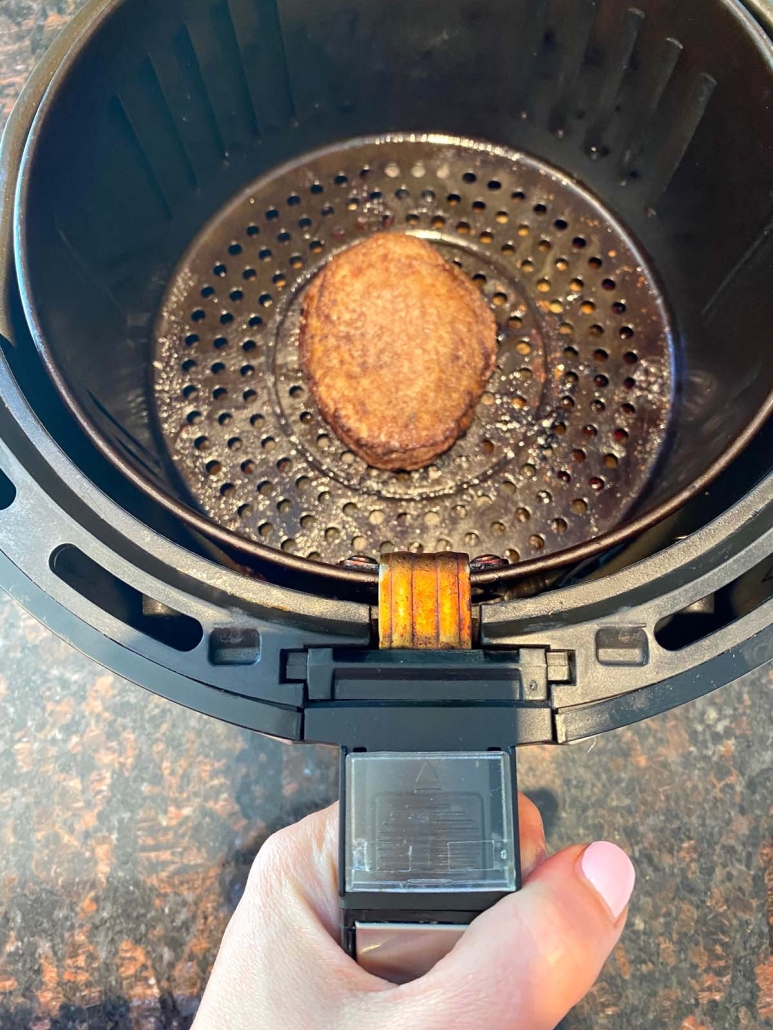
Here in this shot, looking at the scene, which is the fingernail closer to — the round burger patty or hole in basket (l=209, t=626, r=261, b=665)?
hole in basket (l=209, t=626, r=261, b=665)

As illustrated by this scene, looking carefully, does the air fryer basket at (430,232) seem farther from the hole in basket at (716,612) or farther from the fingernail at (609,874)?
the fingernail at (609,874)

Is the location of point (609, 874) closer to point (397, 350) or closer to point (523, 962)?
point (523, 962)

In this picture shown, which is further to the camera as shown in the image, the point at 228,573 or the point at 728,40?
the point at 728,40

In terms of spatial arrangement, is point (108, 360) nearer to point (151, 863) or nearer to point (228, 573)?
point (228, 573)

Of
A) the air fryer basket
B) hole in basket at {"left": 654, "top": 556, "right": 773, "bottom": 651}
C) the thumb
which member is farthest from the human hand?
the air fryer basket

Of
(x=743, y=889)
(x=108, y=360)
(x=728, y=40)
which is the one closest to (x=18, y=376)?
(x=108, y=360)
